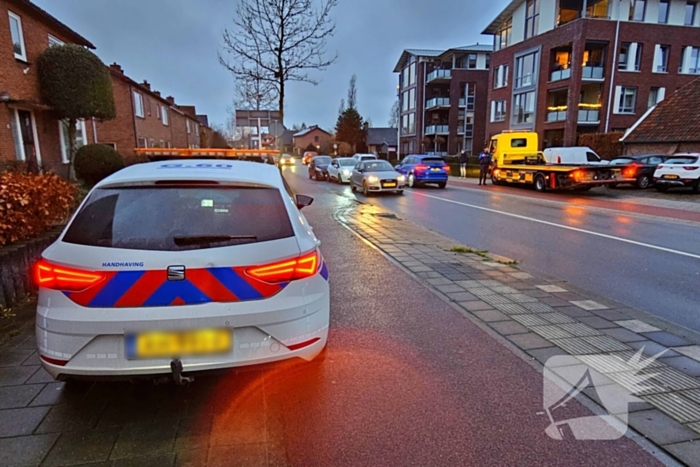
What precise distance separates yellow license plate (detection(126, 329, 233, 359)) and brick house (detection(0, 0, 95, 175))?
12.6 m

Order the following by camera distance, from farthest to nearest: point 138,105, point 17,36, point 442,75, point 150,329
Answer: point 442,75, point 138,105, point 17,36, point 150,329

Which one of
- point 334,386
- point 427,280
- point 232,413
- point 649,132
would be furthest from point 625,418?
point 649,132

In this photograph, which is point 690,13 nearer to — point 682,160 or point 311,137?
point 682,160

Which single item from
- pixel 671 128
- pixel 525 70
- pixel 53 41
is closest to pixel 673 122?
pixel 671 128

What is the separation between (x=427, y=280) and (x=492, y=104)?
4120 centimetres

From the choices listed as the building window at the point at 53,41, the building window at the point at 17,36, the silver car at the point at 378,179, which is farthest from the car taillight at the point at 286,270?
the building window at the point at 53,41

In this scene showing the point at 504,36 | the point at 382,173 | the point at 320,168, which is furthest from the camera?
the point at 504,36

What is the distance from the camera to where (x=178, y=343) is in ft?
8.82

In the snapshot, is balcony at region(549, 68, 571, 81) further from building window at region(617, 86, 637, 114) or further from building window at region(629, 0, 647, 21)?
building window at region(629, 0, 647, 21)

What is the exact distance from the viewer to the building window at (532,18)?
1437 inches

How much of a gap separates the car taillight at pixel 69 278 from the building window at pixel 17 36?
15.7 meters

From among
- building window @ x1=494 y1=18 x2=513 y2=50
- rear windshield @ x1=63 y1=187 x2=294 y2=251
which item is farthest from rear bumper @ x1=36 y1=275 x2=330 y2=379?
building window @ x1=494 y1=18 x2=513 y2=50

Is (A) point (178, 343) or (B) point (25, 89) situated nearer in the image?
(A) point (178, 343)

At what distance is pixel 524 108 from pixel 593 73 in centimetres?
631
